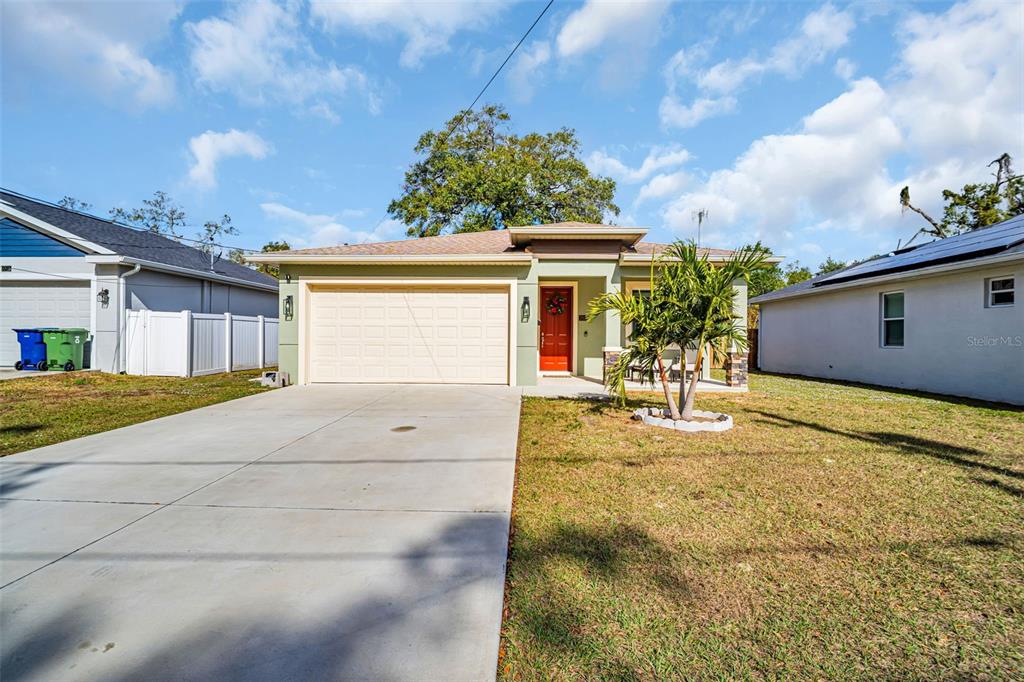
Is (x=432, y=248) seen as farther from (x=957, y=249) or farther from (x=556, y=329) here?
(x=957, y=249)

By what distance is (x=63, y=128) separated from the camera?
1562 cm

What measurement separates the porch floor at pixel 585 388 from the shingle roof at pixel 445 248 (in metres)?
3.11

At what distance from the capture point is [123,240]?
14297 millimetres

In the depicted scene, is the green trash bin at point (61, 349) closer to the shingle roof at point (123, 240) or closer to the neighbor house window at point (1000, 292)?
the shingle roof at point (123, 240)

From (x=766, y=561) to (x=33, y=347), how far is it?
1695 cm

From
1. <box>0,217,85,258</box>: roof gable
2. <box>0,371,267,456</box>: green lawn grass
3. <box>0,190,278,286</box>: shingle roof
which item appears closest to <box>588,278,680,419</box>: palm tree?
<box>0,371,267,456</box>: green lawn grass

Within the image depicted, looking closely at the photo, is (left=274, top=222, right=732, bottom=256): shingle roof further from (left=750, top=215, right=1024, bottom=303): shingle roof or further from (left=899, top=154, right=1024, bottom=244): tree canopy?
(left=899, top=154, right=1024, bottom=244): tree canopy

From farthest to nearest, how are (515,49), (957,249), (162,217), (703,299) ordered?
(162,217), (957,249), (515,49), (703,299)

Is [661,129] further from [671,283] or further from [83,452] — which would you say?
[83,452]

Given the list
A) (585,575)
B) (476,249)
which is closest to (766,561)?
(585,575)

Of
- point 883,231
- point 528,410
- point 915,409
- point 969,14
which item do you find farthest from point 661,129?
point 883,231

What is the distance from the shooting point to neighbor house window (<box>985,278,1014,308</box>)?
8851 mm

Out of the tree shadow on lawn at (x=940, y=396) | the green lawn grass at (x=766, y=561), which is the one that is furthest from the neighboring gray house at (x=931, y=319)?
the green lawn grass at (x=766, y=561)

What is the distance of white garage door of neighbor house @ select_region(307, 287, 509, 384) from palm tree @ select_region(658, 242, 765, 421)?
16.1ft
